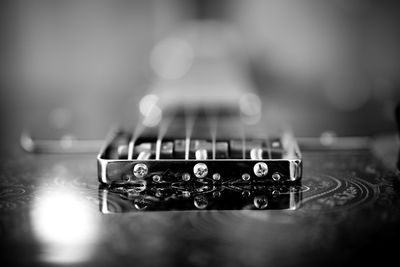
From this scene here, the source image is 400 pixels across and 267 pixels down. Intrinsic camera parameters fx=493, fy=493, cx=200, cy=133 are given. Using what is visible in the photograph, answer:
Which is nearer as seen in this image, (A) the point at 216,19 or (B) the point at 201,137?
(B) the point at 201,137

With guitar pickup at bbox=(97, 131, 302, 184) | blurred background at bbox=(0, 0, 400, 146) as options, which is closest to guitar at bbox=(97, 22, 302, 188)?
guitar pickup at bbox=(97, 131, 302, 184)

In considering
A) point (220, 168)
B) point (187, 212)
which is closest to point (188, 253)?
point (187, 212)

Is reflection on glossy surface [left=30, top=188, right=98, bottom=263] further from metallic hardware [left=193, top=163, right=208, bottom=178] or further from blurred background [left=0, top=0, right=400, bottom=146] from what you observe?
blurred background [left=0, top=0, right=400, bottom=146]

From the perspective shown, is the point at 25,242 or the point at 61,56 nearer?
the point at 25,242

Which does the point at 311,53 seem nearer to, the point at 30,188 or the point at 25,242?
the point at 30,188

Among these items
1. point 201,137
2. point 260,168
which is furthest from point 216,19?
point 260,168

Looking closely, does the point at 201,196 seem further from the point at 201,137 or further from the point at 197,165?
the point at 201,137

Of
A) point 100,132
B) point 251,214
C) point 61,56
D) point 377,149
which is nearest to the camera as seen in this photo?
point 251,214
